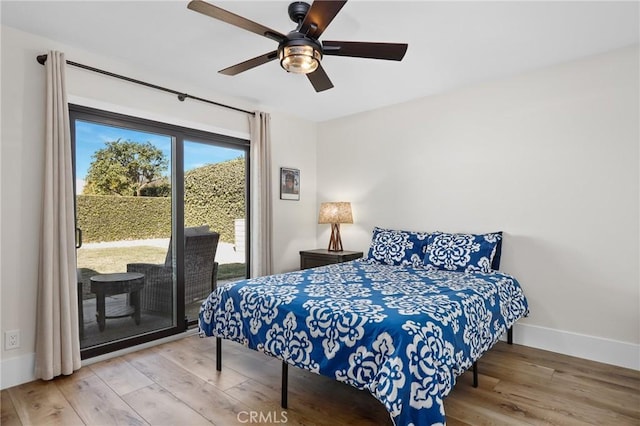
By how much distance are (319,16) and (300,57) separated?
28 cm

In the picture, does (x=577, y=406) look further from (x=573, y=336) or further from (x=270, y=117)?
(x=270, y=117)

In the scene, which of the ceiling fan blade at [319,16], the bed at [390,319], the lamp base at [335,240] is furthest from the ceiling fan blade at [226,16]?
the lamp base at [335,240]

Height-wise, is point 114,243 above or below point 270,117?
below

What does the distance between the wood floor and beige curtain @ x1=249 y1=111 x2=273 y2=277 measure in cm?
129

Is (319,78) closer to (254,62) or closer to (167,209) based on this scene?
(254,62)

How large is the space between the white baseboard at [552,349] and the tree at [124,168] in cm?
132

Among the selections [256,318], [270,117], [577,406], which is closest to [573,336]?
[577,406]

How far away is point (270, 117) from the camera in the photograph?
4273 mm

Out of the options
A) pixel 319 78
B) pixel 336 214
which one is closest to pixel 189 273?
pixel 336 214

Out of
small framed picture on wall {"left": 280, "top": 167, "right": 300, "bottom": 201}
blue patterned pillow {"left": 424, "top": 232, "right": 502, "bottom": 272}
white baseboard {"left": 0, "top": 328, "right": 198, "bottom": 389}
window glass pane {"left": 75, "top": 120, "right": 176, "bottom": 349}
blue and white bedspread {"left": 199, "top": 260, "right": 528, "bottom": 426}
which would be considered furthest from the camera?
small framed picture on wall {"left": 280, "top": 167, "right": 300, "bottom": 201}

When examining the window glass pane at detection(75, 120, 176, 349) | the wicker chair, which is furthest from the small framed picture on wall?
the window glass pane at detection(75, 120, 176, 349)

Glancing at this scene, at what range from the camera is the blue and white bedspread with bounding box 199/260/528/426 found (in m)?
1.65

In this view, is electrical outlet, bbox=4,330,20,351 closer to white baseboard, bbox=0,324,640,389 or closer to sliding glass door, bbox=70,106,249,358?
white baseboard, bbox=0,324,640,389

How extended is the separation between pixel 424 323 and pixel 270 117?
3.19 meters
